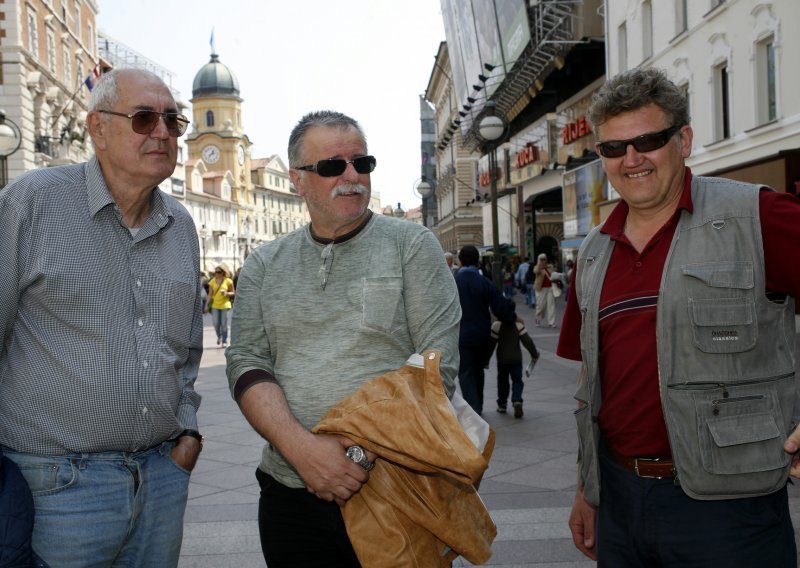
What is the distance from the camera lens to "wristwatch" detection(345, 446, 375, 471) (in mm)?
2381

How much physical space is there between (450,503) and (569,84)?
31790mm

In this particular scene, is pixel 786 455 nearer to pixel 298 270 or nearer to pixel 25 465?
pixel 298 270

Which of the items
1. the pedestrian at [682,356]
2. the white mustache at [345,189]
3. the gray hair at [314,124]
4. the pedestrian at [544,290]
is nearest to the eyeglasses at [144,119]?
the gray hair at [314,124]

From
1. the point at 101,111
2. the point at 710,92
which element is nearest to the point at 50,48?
the point at 710,92

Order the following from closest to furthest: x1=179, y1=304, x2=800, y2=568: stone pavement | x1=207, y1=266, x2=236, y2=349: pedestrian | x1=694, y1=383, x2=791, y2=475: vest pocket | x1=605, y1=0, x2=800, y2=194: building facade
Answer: x1=694, y1=383, x2=791, y2=475: vest pocket < x1=179, y1=304, x2=800, y2=568: stone pavement < x1=605, y1=0, x2=800, y2=194: building facade < x1=207, y1=266, x2=236, y2=349: pedestrian

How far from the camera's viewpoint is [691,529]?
8.13 ft

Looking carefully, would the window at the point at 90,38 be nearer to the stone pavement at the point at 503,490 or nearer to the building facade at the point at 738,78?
the building facade at the point at 738,78

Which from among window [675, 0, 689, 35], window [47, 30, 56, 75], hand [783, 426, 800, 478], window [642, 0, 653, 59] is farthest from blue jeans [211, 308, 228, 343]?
window [47, 30, 56, 75]

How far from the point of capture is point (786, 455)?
2406mm

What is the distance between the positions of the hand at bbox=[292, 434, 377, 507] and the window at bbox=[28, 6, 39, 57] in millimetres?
39238

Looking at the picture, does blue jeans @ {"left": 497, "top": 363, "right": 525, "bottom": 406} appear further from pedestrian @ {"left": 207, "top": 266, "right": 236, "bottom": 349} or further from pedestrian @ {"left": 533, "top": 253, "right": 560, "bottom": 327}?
pedestrian @ {"left": 533, "top": 253, "right": 560, "bottom": 327}

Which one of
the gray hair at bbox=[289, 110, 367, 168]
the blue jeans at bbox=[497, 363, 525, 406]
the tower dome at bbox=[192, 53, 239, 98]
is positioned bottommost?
the blue jeans at bbox=[497, 363, 525, 406]

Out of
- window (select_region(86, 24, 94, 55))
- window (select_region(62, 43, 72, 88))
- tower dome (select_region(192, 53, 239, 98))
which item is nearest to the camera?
window (select_region(62, 43, 72, 88))

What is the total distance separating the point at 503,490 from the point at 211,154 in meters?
114
